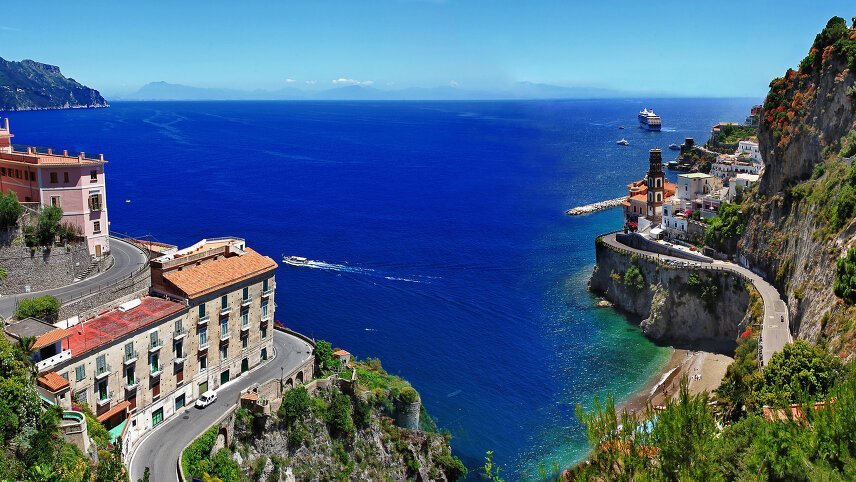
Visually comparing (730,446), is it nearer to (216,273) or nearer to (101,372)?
(216,273)

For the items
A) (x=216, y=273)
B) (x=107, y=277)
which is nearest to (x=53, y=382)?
(x=216, y=273)

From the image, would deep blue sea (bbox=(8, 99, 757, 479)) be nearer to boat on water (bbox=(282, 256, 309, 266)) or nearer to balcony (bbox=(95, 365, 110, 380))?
boat on water (bbox=(282, 256, 309, 266))

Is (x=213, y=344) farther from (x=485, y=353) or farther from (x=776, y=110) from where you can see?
(x=776, y=110)

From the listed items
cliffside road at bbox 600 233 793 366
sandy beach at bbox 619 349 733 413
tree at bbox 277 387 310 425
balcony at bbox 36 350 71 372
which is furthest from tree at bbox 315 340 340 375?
cliffside road at bbox 600 233 793 366

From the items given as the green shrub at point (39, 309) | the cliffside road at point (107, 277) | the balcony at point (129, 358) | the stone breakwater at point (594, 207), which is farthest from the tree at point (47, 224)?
the stone breakwater at point (594, 207)

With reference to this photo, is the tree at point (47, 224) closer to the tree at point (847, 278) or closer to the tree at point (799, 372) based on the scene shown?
the tree at point (799, 372)
